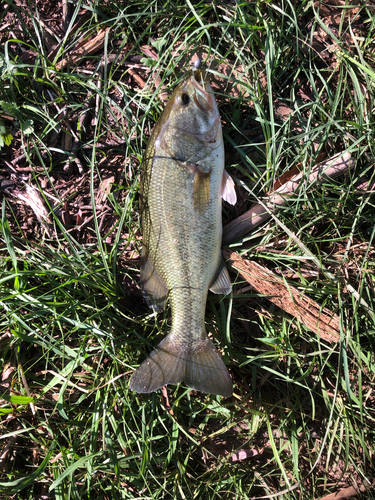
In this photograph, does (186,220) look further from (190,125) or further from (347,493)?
(347,493)

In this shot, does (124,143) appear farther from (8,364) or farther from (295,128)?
(8,364)

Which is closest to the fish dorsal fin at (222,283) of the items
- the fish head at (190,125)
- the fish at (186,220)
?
the fish at (186,220)

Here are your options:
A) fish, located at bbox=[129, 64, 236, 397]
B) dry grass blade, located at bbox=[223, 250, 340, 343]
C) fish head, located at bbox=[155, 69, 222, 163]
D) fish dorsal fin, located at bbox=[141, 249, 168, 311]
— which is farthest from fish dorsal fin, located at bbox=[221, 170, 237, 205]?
fish dorsal fin, located at bbox=[141, 249, 168, 311]

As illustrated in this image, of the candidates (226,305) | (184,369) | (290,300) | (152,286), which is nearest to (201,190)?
(152,286)

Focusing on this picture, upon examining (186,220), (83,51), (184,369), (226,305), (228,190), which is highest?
(83,51)

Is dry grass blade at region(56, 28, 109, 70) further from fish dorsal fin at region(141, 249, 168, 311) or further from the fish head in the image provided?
fish dorsal fin at region(141, 249, 168, 311)
